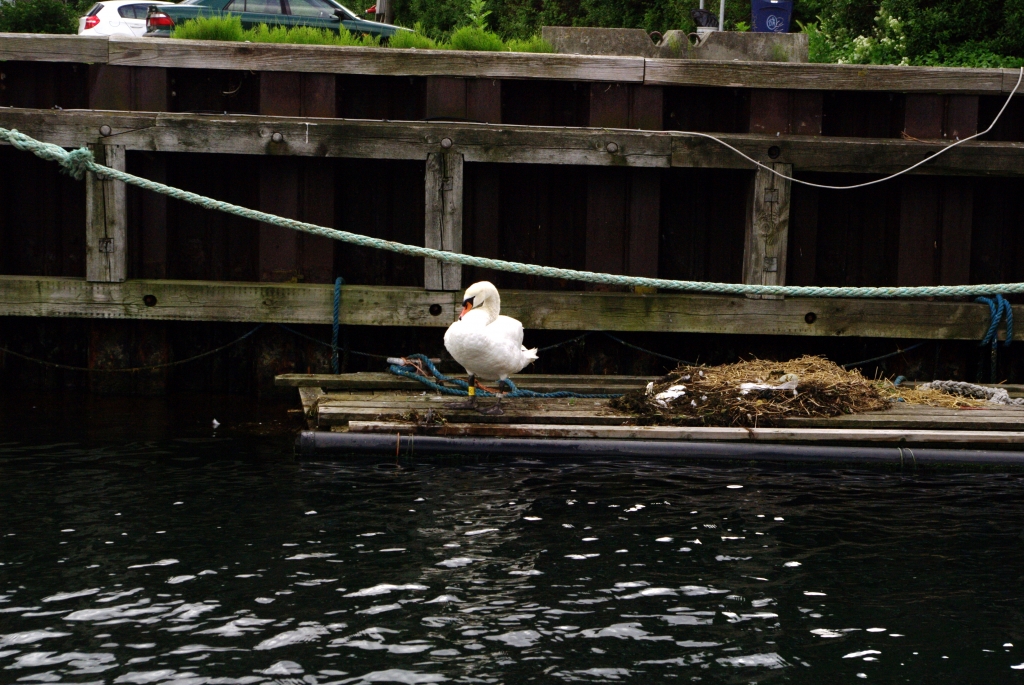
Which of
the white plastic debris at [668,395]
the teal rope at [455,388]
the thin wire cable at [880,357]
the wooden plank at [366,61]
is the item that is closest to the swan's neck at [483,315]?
the teal rope at [455,388]

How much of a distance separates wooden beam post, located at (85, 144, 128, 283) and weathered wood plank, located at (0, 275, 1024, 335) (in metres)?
0.14

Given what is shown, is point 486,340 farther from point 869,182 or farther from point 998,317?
point 998,317

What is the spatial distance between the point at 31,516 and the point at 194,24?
18.3 feet

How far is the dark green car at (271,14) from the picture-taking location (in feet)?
53.7

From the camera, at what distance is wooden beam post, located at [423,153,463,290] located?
9766 millimetres

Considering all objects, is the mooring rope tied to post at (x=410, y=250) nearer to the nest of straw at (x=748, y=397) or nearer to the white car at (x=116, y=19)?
the nest of straw at (x=748, y=397)

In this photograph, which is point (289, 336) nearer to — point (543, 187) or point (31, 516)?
point (543, 187)

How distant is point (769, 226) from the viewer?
9922 mm

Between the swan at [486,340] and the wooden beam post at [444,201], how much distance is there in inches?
48.2

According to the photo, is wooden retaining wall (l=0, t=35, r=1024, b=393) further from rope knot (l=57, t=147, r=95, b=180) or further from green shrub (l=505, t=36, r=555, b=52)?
rope knot (l=57, t=147, r=95, b=180)

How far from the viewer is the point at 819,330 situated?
10.0 metres

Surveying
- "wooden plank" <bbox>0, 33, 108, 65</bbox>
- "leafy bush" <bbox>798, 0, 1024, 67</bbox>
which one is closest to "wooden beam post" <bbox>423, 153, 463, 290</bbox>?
"wooden plank" <bbox>0, 33, 108, 65</bbox>

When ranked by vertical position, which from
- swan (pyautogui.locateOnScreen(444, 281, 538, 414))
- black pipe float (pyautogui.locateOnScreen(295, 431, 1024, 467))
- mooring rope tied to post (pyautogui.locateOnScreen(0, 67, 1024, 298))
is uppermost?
mooring rope tied to post (pyautogui.locateOnScreen(0, 67, 1024, 298))

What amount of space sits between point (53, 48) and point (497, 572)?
262 inches
